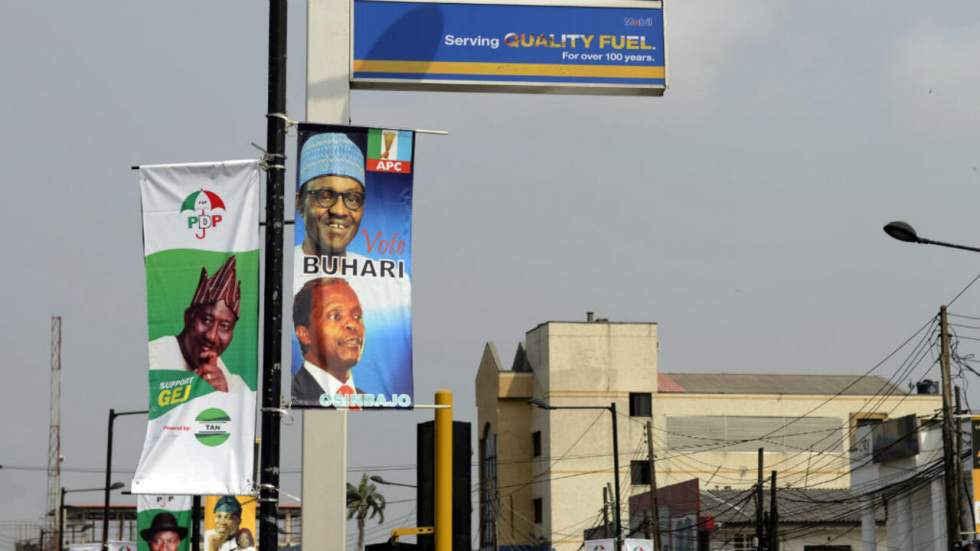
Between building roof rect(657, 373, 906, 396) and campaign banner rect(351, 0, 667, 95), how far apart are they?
90.0 m

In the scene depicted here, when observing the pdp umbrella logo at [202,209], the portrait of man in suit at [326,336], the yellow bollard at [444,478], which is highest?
the pdp umbrella logo at [202,209]

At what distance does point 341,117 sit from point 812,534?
208 ft

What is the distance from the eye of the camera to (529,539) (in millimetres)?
100188

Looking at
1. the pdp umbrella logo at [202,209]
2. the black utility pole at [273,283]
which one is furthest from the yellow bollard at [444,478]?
the pdp umbrella logo at [202,209]

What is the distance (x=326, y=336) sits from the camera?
11656 mm

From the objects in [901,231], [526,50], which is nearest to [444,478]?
[526,50]

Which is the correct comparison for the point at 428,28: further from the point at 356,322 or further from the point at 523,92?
the point at 356,322

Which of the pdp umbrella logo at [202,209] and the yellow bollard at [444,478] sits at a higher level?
the pdp umbrella logo at [202,209]

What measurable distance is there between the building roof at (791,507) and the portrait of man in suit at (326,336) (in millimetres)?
61850

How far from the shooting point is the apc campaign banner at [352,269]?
1162 centimetres

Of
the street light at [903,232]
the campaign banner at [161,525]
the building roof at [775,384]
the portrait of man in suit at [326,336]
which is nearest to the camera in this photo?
the portrait of man in suit at [326,336]

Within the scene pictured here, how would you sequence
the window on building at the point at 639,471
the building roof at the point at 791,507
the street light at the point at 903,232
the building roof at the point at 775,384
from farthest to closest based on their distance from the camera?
the building roof at the point at 775,384 → the window on building at the point at 639,471 → the building roof at the point at 791,507 → the street light at the point at 903,232

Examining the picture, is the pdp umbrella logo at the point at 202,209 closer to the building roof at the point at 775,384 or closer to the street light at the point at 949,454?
the street light at the point at 949,454

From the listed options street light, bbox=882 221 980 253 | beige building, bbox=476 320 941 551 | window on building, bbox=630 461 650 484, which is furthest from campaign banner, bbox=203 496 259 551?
window on building, bbox=630 461 650 484
